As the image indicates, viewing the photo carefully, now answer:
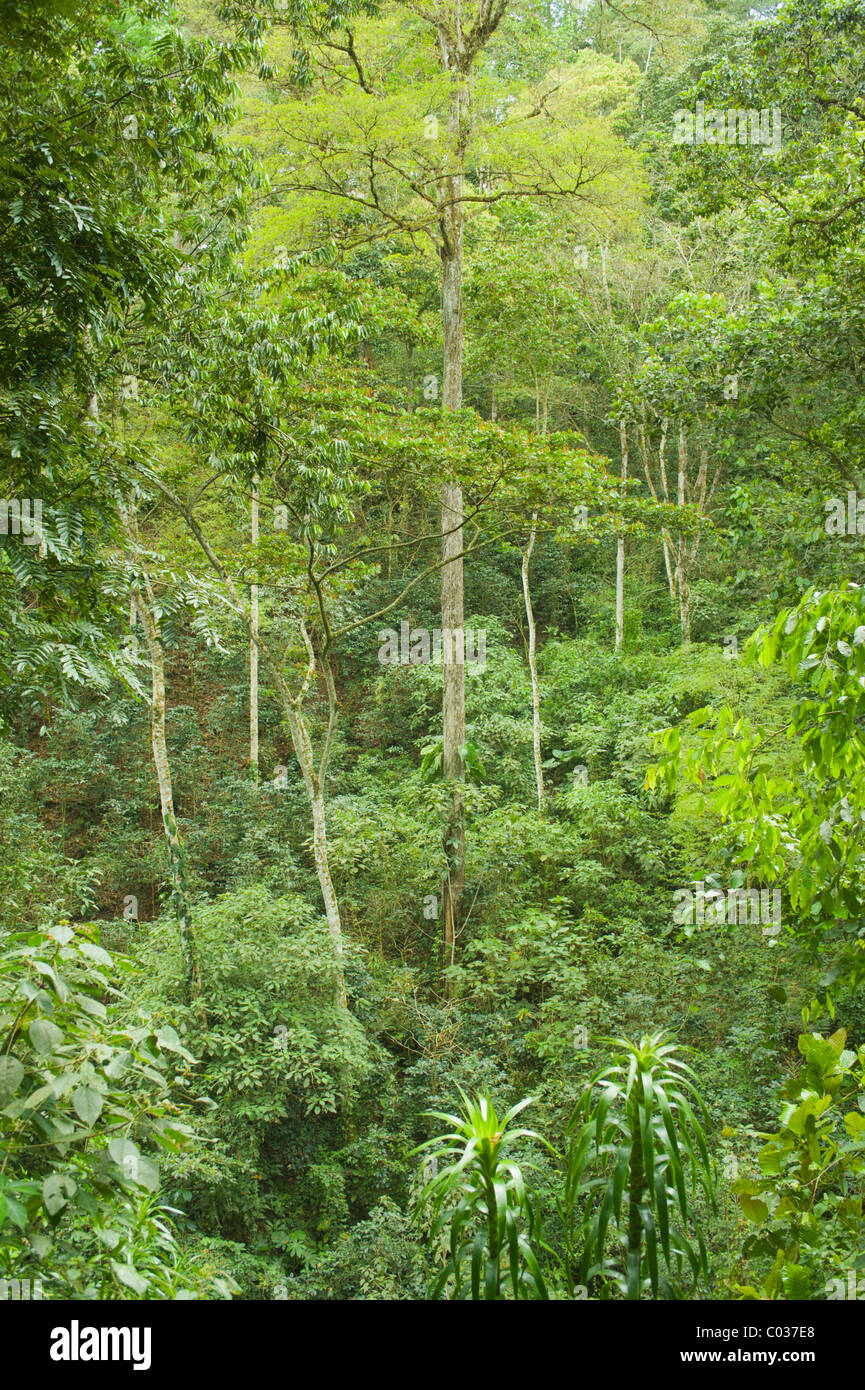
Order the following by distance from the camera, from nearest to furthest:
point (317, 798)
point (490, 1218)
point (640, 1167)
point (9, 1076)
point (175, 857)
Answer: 1. point (9, 1076)
2. point (490, 1218)
3. point (640, 1167)
4. point (175, 857)
5. point (317, 798)

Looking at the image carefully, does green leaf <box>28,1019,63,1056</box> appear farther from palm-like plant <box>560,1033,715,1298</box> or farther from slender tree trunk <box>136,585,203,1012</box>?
slender tree trunk <box>136,585,203,1012</box>

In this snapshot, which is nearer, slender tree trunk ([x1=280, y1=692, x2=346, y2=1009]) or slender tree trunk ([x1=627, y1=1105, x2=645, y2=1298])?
slender tree trunk ([x1=627, y1=1105, x2=645, y2=1298])

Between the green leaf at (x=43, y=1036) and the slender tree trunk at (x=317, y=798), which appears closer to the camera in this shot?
the green leaf at (x=43, y=1036)

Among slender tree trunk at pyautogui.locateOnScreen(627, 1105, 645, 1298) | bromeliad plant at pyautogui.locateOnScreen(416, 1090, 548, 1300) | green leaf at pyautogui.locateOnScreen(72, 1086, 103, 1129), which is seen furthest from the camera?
slender tree trunk at pyautogui.locateOnScreen(627, 1105, 645, 1298)

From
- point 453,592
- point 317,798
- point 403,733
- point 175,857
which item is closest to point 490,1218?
point 175,857

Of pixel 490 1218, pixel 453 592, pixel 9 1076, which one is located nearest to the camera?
pixel 9 1076

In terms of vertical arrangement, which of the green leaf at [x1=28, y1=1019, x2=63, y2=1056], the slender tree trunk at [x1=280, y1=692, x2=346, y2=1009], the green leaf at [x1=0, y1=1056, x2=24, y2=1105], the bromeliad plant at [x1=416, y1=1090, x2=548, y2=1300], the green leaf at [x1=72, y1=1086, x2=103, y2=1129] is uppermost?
the slender tree trunk at [x1=280, y1=692, x2=346, y2=1009]

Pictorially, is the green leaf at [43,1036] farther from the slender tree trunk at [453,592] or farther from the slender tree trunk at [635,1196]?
the slender tree trunk at [453,592]

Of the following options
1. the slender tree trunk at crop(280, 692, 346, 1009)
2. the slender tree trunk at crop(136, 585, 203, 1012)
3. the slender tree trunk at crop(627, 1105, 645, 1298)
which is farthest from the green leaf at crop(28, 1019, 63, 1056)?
the slender tree trunk at crop(280, 692, 346, 1009)

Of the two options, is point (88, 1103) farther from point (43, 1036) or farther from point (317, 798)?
point (317, 798)

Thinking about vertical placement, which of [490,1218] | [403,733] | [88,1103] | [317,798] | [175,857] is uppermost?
[403,733]

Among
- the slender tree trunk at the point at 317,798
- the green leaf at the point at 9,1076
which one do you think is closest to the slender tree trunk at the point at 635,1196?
the green leaf at the point at 9,1076

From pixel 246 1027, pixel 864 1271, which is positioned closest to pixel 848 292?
pixel 864 1271
